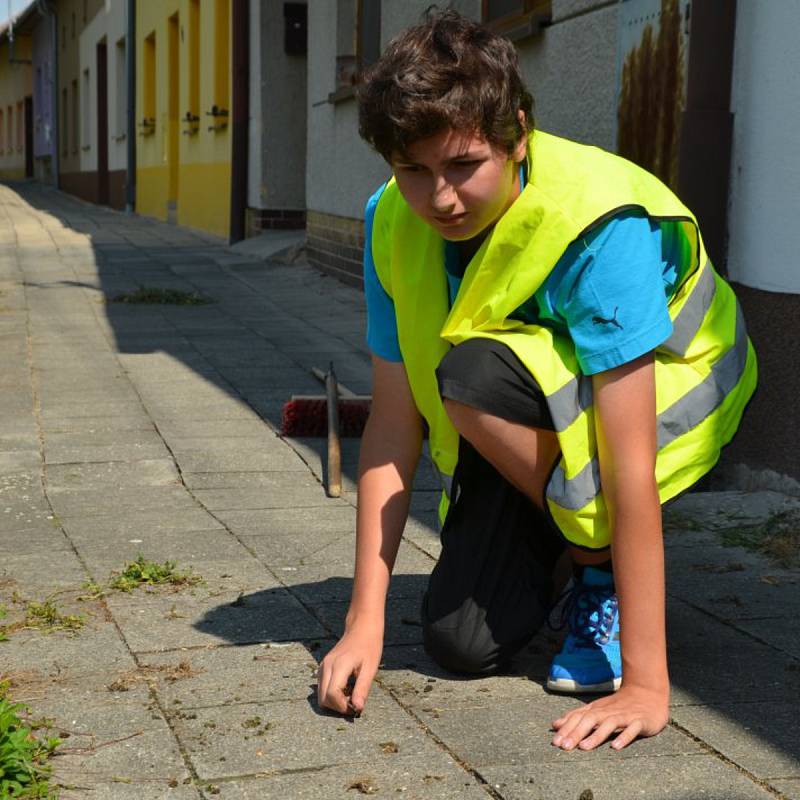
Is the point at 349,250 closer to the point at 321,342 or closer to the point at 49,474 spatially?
the point at 321,342

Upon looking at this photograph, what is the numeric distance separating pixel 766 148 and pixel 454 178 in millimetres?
2272

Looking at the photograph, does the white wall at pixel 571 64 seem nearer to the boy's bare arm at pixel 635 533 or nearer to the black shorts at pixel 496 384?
the black shorts at pixel 496 384

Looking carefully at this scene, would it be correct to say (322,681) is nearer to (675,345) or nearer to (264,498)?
(675,345)

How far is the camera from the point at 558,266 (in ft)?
8.85

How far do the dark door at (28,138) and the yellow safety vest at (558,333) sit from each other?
42.7 m

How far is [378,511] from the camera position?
2.94 metres

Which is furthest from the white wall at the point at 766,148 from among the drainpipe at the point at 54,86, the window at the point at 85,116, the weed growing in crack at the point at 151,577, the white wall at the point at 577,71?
the drainpipe at the point at 54,86

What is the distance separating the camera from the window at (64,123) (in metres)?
33.9

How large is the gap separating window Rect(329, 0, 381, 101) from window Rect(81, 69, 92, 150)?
1914 cm

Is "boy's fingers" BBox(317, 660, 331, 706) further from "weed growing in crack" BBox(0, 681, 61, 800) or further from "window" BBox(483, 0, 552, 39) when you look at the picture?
"window" BBox(483, 0, 552, 39)

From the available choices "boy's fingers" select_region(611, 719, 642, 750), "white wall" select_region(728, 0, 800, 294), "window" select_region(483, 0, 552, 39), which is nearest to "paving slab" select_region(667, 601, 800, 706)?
"boy's fingers" select_region(611, 719, 642, 750)

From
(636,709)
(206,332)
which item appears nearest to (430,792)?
(636,709)

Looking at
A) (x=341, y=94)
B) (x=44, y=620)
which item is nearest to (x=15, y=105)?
(x=341, y=94)

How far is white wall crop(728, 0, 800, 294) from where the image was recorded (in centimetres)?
438
